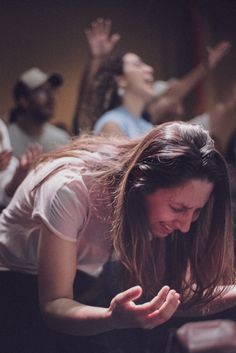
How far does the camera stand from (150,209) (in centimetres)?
70

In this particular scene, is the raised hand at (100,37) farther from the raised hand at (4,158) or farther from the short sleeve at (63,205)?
the short sleeve at (63,205)

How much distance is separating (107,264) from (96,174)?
15cm

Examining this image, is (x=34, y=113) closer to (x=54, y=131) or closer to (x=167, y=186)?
(x=54, y=131)

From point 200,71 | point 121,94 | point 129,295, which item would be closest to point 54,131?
point 121,94

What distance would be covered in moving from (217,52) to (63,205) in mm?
435

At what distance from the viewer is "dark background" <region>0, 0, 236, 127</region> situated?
94cm

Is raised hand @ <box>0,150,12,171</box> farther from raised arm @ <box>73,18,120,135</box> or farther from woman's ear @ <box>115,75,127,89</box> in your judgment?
woman's ear @ <box>115,75,127,89</box>

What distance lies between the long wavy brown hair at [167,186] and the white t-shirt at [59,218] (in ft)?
0.07

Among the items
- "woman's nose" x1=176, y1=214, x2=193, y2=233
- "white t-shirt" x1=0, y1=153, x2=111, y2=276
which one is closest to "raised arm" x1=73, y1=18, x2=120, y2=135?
"white t-shirt" x1=0, y1=153, x2=111, y2=276

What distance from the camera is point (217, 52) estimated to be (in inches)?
38.6

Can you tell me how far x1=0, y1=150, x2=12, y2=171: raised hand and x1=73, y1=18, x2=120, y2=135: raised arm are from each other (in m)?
0.12

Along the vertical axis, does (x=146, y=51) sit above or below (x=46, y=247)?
above

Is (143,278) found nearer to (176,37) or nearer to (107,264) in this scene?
(107,264)

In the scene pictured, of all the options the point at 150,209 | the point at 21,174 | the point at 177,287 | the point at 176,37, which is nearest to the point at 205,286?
the point at 177,287
